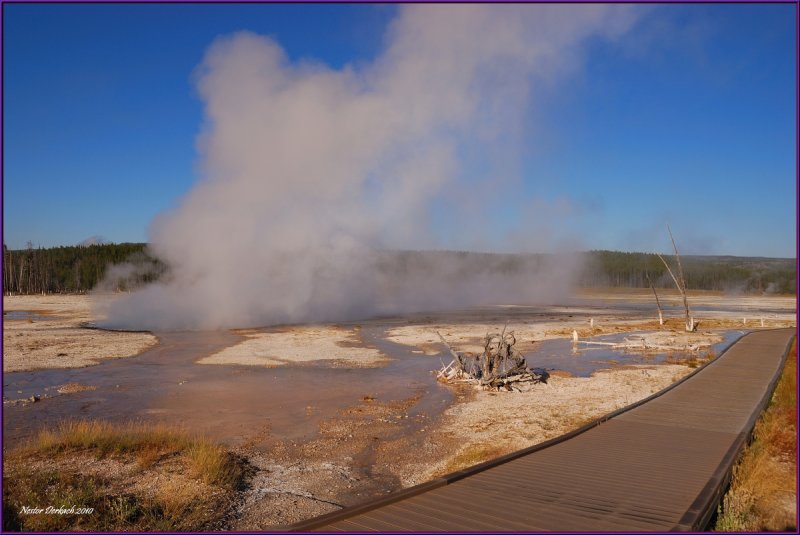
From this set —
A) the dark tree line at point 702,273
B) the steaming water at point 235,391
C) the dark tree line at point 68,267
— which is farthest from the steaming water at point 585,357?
the dark tree line at point 702,273

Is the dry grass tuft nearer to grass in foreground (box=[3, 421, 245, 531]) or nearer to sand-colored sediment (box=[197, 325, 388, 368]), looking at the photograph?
grass in foreground (box=[3, 421, 245, 531])

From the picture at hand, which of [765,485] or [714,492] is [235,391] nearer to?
[714,492]

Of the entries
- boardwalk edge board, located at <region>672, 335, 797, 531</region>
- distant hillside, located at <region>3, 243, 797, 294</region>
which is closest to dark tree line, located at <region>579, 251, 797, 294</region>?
distant hillside, located at <region>3, 243, 797, 294</region>

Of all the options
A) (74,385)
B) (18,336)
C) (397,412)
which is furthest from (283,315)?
(397,412)

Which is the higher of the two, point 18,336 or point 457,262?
point 457,262

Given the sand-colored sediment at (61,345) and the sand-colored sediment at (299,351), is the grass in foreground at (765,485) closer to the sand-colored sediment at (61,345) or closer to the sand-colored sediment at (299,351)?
the sand-colored sediment at (299,351)

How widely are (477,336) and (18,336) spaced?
2015 centimetres

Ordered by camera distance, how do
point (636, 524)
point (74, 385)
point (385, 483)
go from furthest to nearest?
point (74, 385) < point (385, 483) < point (636, 524)

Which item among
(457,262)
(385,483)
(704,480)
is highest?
(457,262)

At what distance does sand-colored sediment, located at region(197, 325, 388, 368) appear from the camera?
59.3ft

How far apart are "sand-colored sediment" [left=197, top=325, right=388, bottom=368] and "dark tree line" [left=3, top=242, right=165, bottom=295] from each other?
159ft

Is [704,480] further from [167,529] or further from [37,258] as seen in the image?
[37,258]

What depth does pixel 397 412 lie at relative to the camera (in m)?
11.3

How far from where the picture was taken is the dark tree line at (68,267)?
7306 cm
